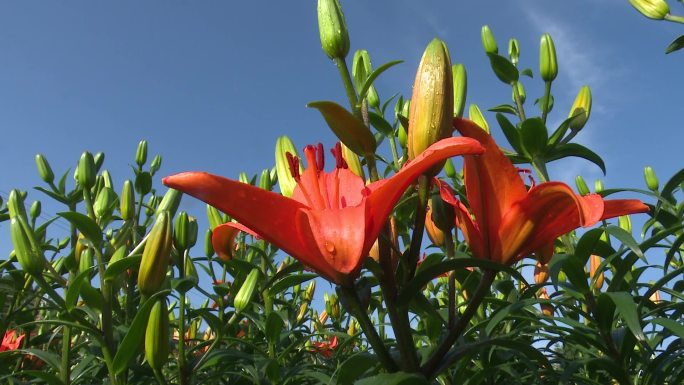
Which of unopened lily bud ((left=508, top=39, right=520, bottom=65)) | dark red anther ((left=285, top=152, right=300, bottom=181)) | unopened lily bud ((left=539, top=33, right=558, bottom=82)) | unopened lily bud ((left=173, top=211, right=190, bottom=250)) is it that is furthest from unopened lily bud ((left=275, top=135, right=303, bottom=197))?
unopened lily bud ((left=508, top=39, right=520, bottom=65))

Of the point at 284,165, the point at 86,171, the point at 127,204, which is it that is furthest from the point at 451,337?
the point at 86,171

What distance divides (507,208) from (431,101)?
149 millimetres

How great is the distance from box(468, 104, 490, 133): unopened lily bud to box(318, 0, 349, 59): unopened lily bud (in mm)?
668

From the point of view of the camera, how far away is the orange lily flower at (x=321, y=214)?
515 millimetres

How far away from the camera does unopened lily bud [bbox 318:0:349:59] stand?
27.5 inches

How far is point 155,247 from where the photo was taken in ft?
2.99

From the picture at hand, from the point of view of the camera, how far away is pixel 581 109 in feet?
3.86

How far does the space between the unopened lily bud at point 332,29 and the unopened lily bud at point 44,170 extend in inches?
53.8

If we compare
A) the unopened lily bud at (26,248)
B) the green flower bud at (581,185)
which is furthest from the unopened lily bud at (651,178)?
the unopened lily bud at (26,248)

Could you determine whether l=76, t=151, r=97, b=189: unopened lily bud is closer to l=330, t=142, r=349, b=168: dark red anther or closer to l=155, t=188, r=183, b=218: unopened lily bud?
l=155, t=188, r=183, b=218: unopened lily bud

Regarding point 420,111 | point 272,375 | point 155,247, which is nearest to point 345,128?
point 420,111

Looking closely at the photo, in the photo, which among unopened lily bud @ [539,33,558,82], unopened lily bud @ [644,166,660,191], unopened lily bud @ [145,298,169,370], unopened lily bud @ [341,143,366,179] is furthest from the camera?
unopened lily bud @ [644,166,660,191]

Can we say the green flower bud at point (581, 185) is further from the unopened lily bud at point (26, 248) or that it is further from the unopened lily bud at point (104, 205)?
the unopened lily bud at point (26, 248)

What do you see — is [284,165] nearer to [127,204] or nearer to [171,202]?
[171,202]
